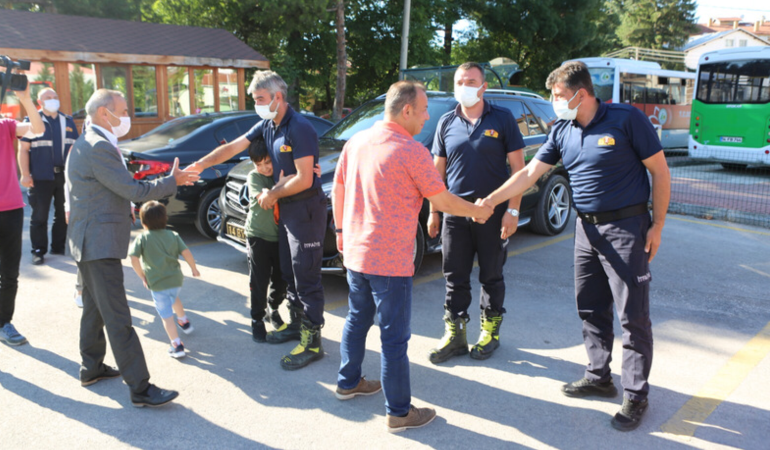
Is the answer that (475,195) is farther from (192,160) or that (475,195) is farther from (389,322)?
(192,160)

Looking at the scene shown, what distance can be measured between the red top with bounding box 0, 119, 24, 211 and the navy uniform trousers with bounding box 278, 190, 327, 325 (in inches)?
79.7

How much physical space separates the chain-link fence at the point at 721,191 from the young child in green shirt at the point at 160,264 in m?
8.09

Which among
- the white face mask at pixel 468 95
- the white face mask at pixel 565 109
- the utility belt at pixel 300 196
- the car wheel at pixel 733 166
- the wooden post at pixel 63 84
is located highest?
the wooden post at pixel 63 84

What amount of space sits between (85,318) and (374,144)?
2.21 m

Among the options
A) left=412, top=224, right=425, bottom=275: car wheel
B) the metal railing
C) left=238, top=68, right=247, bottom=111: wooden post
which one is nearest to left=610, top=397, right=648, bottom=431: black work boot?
left=412, top=224, right=425, bottom=275: car wheel

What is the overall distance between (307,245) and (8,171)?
7.73 feet

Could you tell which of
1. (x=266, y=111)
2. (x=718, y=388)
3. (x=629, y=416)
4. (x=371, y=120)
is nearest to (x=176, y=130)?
(x=371, y=120)

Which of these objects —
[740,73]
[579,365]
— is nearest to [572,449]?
[579,365]

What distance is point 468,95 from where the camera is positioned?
4039 millimetres

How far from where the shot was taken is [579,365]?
4105 millimetres

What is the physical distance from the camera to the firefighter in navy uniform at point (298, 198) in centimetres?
393

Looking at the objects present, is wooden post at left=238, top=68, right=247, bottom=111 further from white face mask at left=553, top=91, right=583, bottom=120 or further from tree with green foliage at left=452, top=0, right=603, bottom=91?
white face mask at left=553, top=91, right=583, bottom=120

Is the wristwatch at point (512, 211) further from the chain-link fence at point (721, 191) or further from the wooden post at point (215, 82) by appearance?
the wooden post at point (215, 82)

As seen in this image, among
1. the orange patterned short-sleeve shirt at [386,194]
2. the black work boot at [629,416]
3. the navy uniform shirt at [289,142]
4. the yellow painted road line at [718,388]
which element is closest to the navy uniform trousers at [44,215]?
the navy uniform shirt at [289,142]
